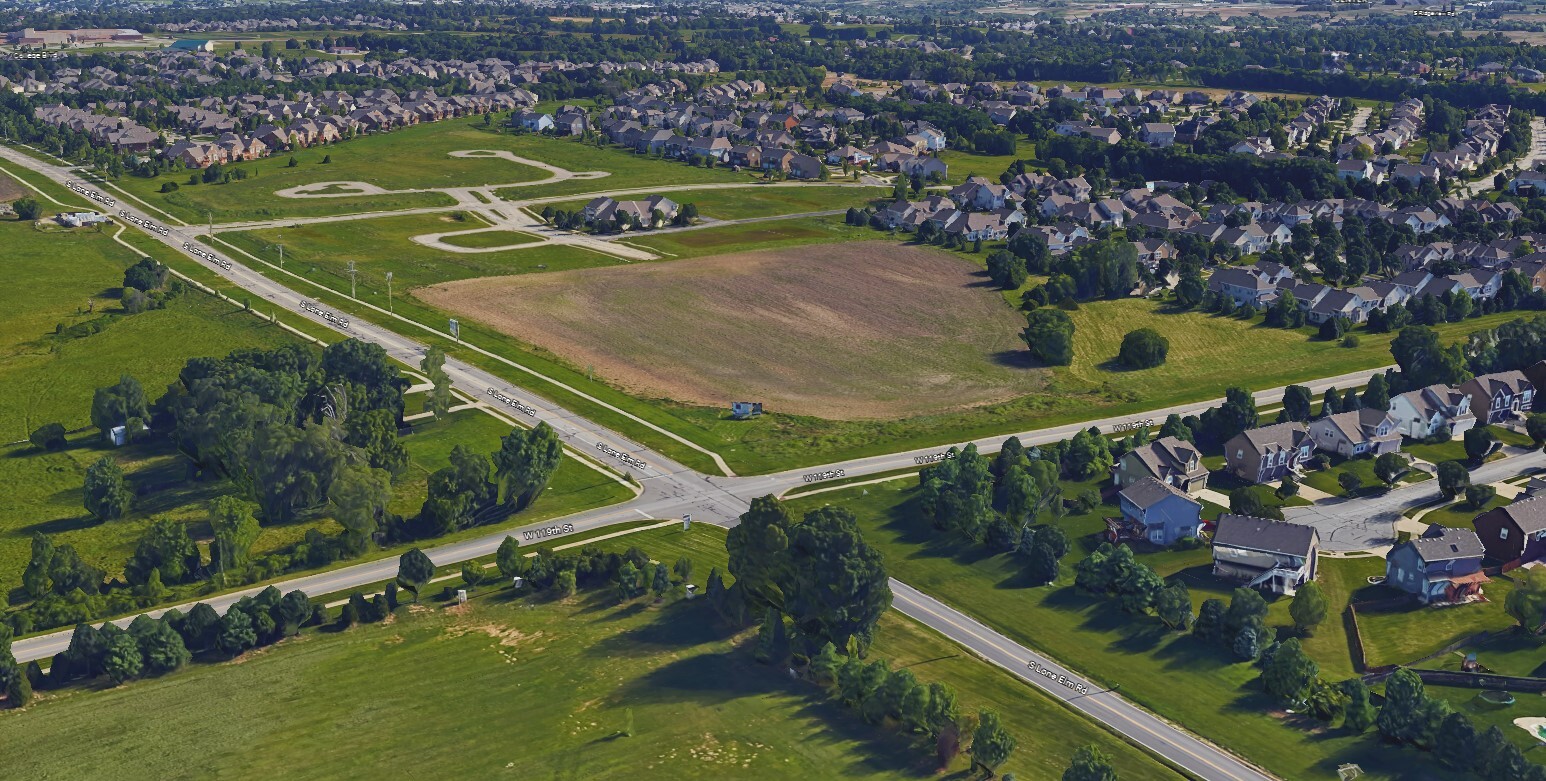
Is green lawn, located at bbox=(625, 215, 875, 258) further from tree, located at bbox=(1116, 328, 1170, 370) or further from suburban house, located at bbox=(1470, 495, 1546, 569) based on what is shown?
suburban house, located at bbox=(1470, 495, 1546, 569)

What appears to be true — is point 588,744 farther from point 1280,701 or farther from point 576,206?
→ point 576,206

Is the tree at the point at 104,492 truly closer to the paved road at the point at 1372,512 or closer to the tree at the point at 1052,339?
the paved road at the point at 1372,512

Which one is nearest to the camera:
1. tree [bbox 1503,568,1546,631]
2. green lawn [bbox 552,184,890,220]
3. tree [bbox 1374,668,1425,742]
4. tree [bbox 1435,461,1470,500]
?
tree [bbox 1374,668,1425,742]

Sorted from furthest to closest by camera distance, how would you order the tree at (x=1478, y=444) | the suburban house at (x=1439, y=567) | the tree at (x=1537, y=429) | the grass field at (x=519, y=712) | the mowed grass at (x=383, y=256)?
the mowed grass at (x=383, y=256), the tree at (x=1537, y=429), the tree at (x=1478, y=444), the suburban house at (x=1439, y=567), the grass field at (x=519, y=712)

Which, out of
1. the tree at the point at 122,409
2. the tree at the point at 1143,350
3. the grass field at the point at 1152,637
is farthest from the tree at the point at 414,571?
the tree at the point at 1143,350

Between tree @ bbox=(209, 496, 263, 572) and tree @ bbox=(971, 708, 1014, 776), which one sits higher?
tree @ bbox=(971, 708, 1014, 776)

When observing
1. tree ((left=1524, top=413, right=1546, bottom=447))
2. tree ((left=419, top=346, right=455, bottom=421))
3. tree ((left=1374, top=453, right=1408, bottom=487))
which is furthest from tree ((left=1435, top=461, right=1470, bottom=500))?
tree ((left=419, top=346, right=455, bottom=421))
